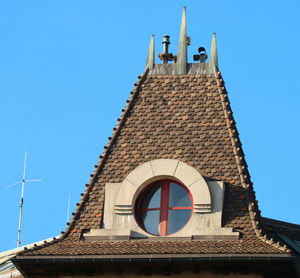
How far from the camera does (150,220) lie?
29.4m

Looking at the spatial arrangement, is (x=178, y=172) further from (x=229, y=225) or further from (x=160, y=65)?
(x=160, y=65)

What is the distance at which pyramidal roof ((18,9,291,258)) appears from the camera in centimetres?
2797

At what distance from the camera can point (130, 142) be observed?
31.1 meters

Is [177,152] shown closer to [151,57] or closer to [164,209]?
[164,209]

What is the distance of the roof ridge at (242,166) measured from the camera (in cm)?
2822

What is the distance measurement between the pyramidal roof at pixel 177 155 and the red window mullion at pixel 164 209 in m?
0.56

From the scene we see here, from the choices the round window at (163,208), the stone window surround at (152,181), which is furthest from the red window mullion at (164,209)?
the stone window surround at (152,181)

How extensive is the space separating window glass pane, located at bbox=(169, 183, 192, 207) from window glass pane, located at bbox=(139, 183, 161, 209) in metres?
0.38

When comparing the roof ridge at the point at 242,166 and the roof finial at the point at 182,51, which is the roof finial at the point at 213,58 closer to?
the roof ridge at the point at 242,166

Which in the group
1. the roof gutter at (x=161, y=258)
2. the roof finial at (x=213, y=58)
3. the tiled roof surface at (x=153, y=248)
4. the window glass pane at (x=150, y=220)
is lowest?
the roof gutter at (x=161, y=258)

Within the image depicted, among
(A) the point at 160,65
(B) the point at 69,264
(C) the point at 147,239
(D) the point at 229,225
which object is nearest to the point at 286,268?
(D) the point at 229,225

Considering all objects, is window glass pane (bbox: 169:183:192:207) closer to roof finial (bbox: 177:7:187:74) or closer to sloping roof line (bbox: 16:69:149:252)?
sloping roof line (bbox: 16:69:149:252)

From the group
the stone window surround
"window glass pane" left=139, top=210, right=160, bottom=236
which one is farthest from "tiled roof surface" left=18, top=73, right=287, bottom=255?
"window glass pane" left=139, top=210, right=160, bottom=236

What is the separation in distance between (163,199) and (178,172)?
90 centimetres
